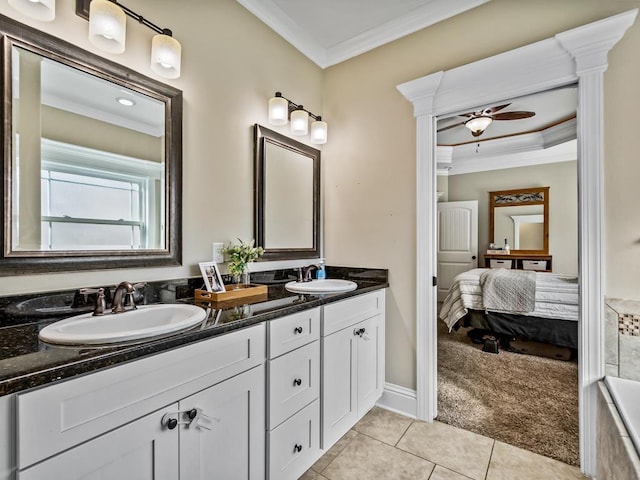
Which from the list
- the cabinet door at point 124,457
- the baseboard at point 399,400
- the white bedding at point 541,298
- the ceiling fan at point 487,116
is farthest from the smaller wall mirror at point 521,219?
the cabinet door at point 124,457

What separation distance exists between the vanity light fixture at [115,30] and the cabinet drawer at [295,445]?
5.68 ft

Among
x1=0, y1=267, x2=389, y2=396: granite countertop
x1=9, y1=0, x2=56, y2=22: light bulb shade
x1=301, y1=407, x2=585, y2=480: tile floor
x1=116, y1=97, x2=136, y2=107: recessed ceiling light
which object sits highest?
x1=9, y1=0, x2=56, y2=22: light bulb shade

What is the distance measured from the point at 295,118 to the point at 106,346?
1839 millimetres

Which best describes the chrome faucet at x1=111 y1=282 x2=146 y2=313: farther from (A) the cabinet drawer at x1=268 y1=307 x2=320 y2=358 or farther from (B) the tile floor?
(B) the tile floor

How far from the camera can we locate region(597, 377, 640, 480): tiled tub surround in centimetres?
109

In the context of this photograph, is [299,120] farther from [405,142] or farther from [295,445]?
[295,445]

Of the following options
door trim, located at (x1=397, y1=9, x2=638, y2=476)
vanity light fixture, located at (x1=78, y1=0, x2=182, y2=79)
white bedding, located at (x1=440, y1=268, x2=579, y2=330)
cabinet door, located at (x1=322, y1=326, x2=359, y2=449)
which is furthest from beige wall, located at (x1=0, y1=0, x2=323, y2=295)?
white bedding, located at (x1=440, y1=268, x2=579, y2=330)

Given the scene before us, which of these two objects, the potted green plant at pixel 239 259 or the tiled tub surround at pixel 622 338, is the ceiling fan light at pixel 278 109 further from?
the tiled tub surround at pixel 622 338

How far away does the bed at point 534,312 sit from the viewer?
312 cm

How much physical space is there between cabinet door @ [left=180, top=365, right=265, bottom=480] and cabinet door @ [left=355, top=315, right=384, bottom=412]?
81cm

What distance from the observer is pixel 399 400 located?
2178 mm

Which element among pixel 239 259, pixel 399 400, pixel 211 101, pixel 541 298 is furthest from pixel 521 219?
pixel 211 101

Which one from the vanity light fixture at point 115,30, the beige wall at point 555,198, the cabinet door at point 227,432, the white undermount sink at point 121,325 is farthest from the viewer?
the beige wall at point 555,198

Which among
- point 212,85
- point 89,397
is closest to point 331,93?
point 212,85
